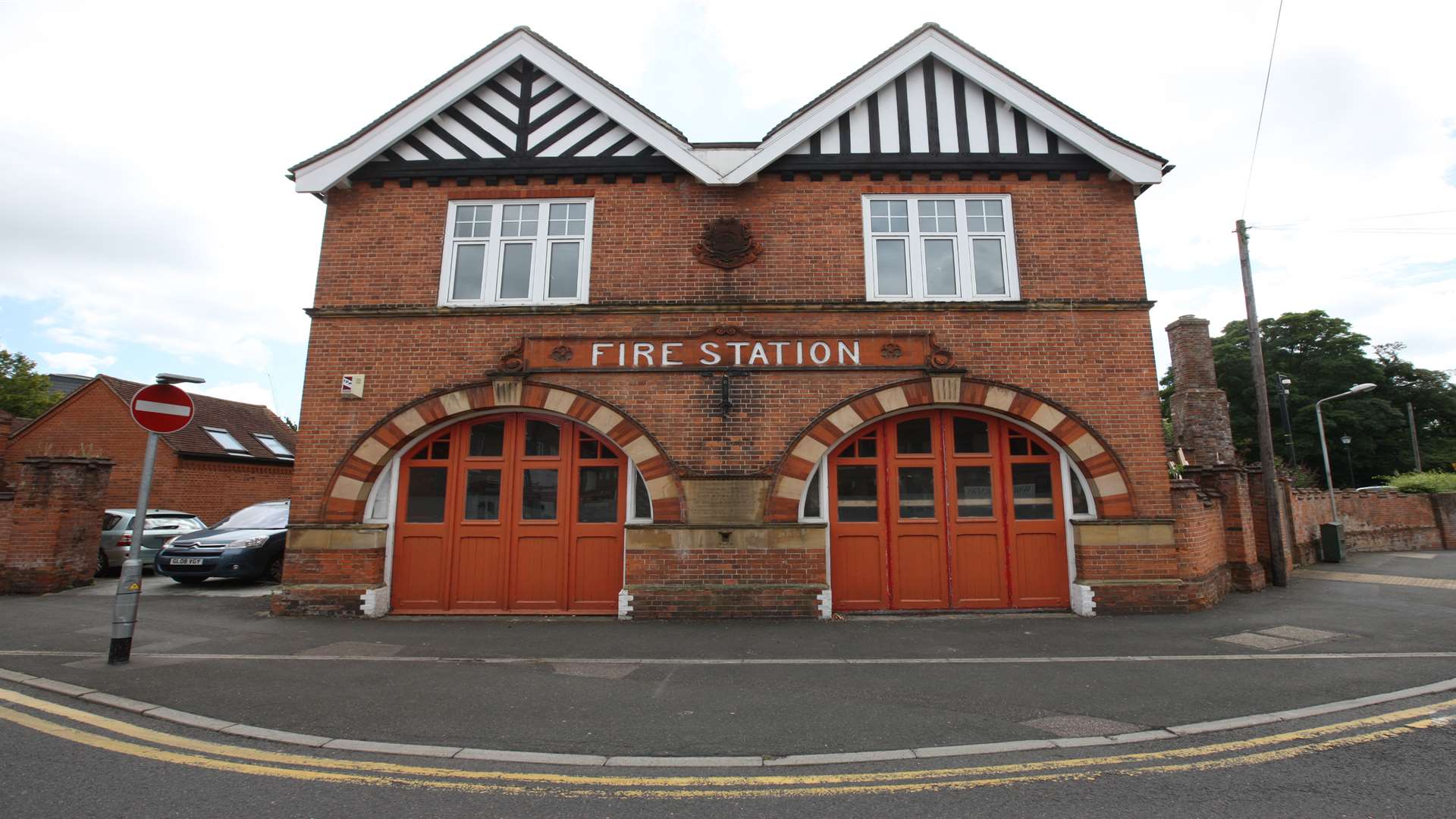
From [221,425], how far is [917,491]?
81.8 ft

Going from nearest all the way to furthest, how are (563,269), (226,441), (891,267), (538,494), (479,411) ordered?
(479,411)
(538,494)
(891,267)
(563,269)
(226,441)

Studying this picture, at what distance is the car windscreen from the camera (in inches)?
509

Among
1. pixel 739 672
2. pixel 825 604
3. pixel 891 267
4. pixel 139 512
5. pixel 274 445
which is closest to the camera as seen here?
pixel 139 512

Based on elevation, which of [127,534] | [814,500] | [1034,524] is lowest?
[127,534]

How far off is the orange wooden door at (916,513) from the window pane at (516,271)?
5.67 meters

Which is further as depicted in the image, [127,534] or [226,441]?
[226,441]

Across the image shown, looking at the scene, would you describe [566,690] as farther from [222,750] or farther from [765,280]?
[765,280]

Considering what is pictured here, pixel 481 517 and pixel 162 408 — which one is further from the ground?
pixel 162 408

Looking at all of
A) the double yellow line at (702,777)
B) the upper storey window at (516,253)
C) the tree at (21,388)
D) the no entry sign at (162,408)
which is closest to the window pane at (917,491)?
the double yellow line at (702,777)

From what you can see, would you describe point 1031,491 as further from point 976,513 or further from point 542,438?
point 542,438

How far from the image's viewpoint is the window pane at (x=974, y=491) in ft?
31.5

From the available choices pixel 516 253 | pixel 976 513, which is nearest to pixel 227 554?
A: pixel 516 253

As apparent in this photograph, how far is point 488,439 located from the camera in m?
9.82

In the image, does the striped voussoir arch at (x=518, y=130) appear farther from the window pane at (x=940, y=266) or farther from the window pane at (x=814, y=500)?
the window pane at (x=814, y=500)
